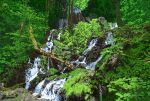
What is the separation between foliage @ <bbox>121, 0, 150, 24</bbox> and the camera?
12461 mm

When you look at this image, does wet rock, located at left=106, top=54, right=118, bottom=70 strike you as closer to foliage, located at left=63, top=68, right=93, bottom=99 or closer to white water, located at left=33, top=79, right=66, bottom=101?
foliage, located at left=63, top=68, right=93, bottom=99

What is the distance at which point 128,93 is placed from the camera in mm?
9219

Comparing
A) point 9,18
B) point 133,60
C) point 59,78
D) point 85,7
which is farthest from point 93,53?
point 85,7

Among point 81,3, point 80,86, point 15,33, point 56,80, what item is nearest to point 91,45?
point 56,80

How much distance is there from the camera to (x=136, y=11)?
13.2 metres

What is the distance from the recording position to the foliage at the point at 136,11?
1246 cm

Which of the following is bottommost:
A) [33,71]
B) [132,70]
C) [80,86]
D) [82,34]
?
[80,86]

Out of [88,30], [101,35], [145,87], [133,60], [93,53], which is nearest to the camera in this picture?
[145,87]

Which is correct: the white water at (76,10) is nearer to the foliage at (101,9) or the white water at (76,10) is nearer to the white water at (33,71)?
the foliage at (101,9)

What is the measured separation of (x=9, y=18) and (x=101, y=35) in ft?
18.3

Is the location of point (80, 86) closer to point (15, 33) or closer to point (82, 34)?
point (15, 33)

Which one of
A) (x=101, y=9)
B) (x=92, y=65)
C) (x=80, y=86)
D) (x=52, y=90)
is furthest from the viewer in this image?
(x=101, y=9)

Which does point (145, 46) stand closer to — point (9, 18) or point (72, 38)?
point (72, 38)

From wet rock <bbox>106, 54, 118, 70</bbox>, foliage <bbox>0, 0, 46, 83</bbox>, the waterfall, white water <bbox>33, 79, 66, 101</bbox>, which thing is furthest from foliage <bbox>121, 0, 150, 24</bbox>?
foliage <bbox>0, 0, 46, 83</bbox>
